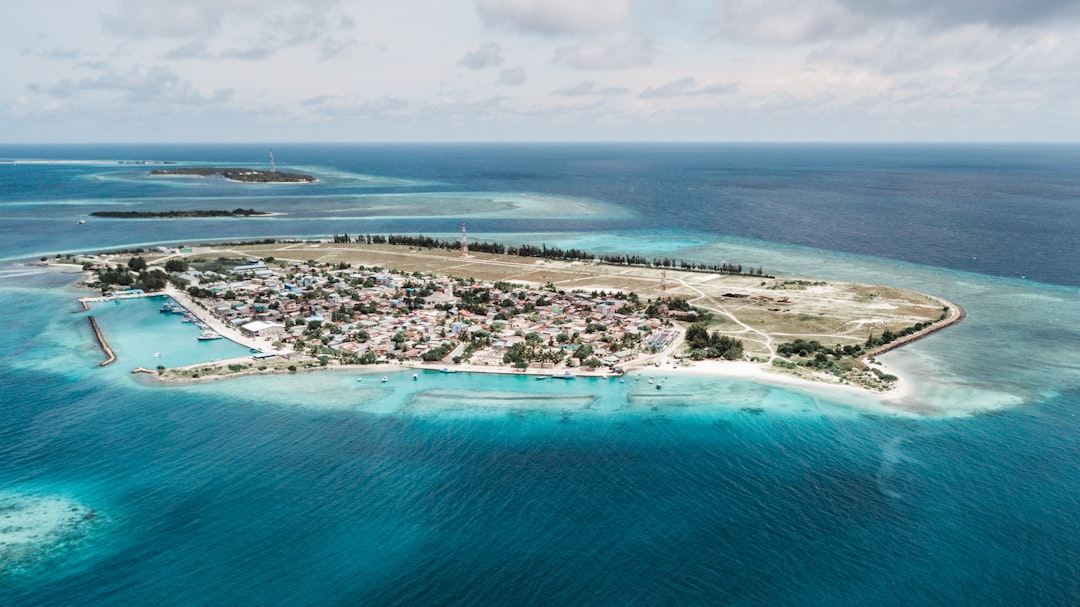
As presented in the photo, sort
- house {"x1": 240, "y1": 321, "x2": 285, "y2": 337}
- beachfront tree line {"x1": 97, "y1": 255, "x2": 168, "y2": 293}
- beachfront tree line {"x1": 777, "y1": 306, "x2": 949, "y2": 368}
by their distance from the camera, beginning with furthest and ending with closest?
1. beachfront tree line {"x1": 97, "y1": 255, "x2": 168, "y2": 293}
2. house {"x1": 240, "y1": 321, "x2": 285, "y2": 337}
3. beachfront tree line {"x1": 777, "y1": 306, "x2": 949, "y2": 368}

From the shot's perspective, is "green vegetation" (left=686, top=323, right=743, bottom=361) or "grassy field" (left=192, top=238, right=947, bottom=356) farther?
"grassy field" (left=192, top=238, right=947, bottom=356)

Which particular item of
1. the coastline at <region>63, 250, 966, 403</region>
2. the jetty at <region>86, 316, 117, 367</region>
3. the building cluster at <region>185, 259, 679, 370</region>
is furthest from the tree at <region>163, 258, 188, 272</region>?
the coastline at <region>63, 250, 966, 403</region>

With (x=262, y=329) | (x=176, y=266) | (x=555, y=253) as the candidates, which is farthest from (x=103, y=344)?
(x=555, y=253)

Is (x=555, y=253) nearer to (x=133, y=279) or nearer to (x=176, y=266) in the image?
(x=176, y=266)

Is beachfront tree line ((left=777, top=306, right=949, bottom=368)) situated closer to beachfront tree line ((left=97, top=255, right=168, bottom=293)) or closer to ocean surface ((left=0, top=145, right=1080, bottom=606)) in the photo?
ocean surface ((left=0, top=145, right=1080, bottom=606))

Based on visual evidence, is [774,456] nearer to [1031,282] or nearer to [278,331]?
[278,331]

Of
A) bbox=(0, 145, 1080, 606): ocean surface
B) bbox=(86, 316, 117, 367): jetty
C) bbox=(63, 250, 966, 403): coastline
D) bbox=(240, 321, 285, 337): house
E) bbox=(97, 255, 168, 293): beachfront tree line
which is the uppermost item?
bbox=(97, 255, 168, 293): beachfront tree line

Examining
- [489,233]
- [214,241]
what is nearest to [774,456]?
[489,233]
